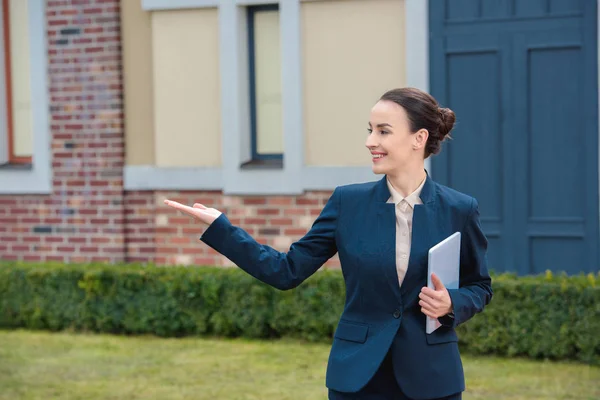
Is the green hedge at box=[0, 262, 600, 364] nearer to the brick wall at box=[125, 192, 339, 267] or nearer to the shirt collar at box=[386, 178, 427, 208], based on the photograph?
the brick wall at box=[125, 192, 339, 267]

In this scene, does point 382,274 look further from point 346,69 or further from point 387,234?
point 346,69

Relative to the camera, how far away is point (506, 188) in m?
8.83

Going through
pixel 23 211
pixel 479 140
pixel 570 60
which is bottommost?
pixel 23 211

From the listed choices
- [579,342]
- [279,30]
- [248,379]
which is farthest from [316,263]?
[279,30]

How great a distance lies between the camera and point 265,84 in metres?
9.83

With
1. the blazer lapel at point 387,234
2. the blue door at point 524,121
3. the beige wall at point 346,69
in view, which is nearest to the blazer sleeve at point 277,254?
the blazer lapel at point 387,234

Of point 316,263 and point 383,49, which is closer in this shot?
point 316,263

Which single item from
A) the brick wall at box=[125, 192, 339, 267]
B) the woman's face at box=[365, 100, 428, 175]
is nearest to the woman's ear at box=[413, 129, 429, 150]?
the woman's face at box=[365, 100, 428, 175]

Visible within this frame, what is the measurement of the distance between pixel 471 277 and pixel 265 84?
627 cm

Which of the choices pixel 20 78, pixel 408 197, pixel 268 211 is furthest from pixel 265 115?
pixel 408 197

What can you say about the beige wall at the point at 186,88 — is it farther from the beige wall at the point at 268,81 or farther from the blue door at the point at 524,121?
the blue door at the point at 524,121

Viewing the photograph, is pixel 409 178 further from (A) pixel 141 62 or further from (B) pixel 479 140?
(A) pixel 141 62

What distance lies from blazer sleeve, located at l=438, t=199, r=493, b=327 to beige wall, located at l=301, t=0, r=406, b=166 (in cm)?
545

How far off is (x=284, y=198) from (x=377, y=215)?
579cm
